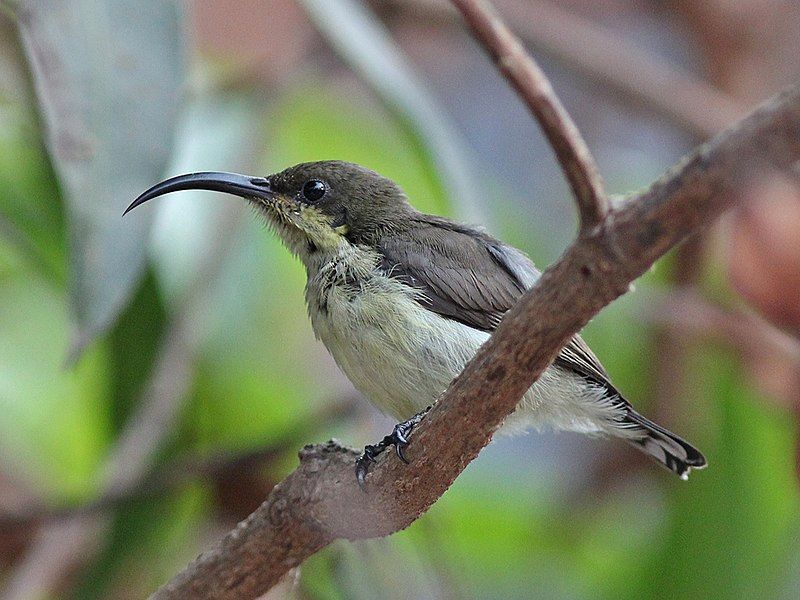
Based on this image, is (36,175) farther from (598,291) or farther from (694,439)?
(598,291)

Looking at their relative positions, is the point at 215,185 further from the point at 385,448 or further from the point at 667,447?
the point at 667,447

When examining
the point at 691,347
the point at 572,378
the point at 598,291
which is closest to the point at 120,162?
the point at 572,378

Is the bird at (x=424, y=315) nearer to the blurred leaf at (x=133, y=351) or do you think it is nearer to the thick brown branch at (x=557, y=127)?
the blurred leaf at (x=133, y=351)

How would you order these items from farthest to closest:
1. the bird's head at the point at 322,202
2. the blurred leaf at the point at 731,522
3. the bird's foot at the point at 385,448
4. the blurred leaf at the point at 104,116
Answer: the blurred leaf at the point at 731,522 → the bird's head at the point at 322,202 → the blurred leaf at the point at 104,116 → the bird's foot at the point at 385,448

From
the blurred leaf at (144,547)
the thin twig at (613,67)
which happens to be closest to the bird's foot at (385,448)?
the blurred leaf at (144,547)

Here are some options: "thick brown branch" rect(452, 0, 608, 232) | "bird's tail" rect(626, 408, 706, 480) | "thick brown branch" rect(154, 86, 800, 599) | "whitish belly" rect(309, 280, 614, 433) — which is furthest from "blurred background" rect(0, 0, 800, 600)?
"thick brown branch" rect(452, 0, 608, 232)

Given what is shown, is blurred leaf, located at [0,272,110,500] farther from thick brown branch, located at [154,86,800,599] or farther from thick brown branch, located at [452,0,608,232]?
thick brown branch, located at [452,0,608,232]

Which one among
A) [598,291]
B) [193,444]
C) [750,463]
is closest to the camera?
[598,291]
